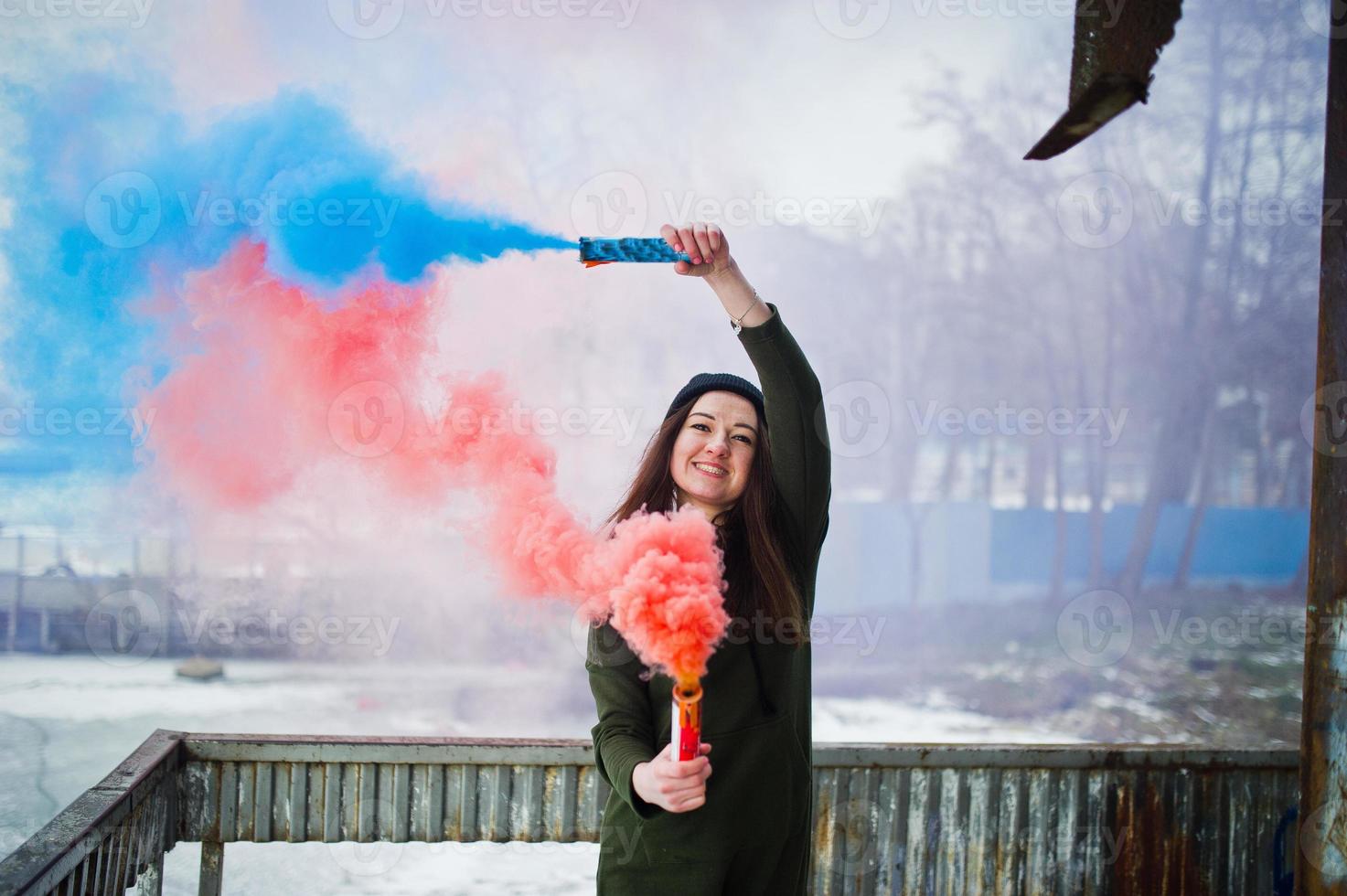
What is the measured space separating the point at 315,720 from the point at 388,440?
8583mm

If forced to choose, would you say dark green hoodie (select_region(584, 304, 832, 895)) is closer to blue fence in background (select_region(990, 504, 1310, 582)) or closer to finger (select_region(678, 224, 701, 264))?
finger (select_region(678, 224, 701, 264))

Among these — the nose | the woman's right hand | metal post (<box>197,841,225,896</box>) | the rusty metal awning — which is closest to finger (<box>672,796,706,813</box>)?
the woman's right hand

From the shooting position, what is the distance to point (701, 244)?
82.4 inches

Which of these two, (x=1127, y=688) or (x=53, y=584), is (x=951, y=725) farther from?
(x=53, y=584)

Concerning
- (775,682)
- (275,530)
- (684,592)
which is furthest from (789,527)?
(275,530)

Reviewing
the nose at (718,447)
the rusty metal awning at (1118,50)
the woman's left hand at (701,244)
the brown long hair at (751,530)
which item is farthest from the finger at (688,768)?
the rusty metal awning at (1118,50)

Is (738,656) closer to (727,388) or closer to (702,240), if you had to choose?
(727,388)

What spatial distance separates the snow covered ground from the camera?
6508 millimetres

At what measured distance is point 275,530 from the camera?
10055 millimetres

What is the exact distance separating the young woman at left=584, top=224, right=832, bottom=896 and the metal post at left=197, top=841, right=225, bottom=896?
7.29ft

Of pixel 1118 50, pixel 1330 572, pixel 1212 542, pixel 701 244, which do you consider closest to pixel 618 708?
pixel 701 244

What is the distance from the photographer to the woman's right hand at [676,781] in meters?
1.77

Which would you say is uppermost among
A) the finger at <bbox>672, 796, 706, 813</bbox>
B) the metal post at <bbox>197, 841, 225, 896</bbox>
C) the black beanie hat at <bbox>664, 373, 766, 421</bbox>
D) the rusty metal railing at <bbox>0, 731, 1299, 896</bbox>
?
the black beanie hat at <bbox>664, 373, 766, 421</bbox>

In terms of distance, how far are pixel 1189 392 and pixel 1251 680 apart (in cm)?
423
